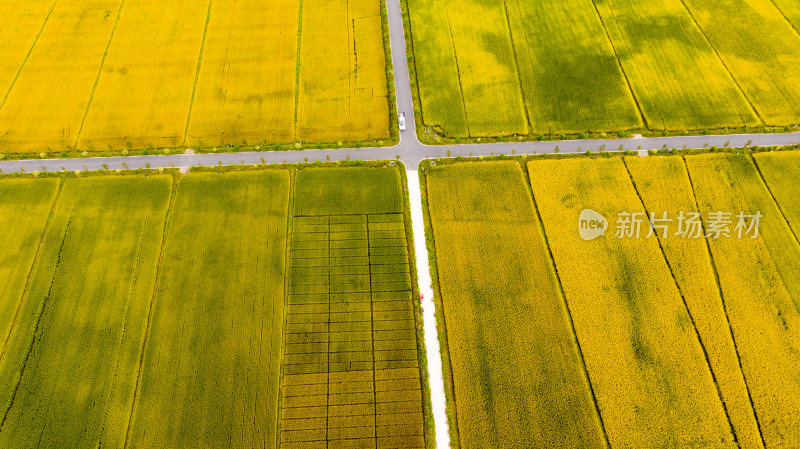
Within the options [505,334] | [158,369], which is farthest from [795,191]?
[158,369]

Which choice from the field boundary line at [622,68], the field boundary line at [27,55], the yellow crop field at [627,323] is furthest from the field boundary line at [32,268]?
the field boundary line at [622,68]

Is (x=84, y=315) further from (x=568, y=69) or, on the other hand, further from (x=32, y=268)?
(x=568, y=69)

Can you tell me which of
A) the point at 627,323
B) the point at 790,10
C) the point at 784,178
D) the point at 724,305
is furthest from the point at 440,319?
the point at 790,10

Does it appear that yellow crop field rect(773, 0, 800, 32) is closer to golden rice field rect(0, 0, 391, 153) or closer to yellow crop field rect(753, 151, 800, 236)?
yellow crop field rect(753, 151, 800, 236)

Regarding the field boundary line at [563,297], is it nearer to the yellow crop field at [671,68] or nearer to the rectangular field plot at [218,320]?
the yellow crop field at [671,68]

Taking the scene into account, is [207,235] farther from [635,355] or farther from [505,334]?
[635,355]
